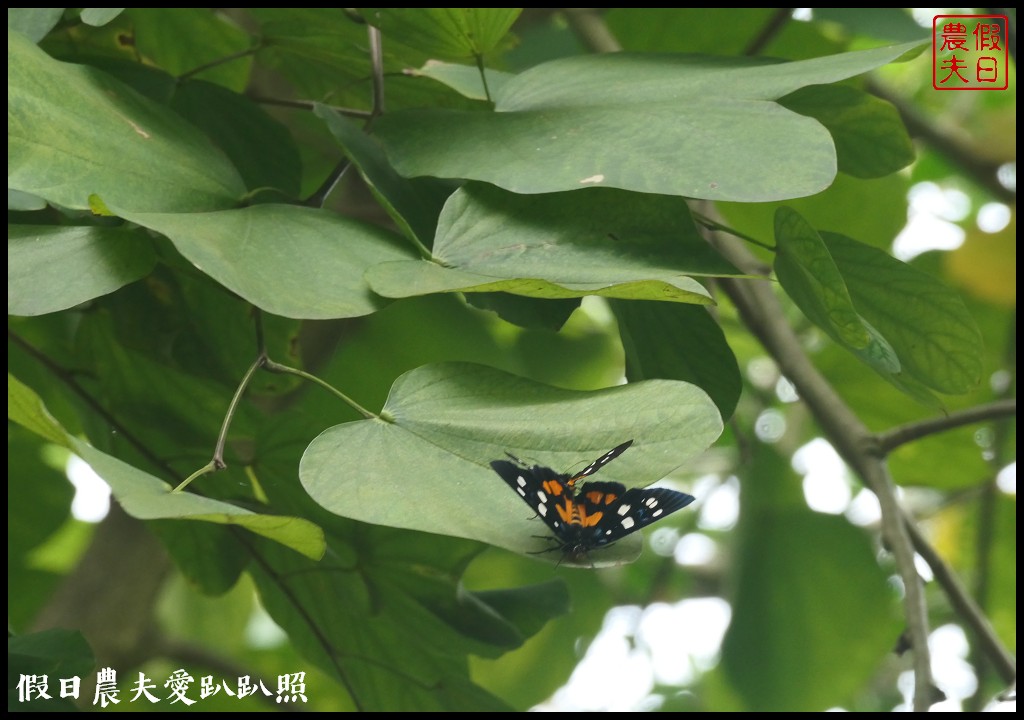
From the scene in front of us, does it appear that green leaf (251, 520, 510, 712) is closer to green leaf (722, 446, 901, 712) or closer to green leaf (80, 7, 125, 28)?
green leaf (80, 7, 125, 28)

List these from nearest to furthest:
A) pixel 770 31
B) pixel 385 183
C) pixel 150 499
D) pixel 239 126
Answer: pixel 150 499, pixel 385 183, pixel 239 126, pixel 770 31

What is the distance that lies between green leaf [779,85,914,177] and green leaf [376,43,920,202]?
0.10 feet

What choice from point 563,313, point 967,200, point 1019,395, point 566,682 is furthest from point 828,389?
point 967,200

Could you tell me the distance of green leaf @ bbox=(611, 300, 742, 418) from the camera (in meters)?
0.38

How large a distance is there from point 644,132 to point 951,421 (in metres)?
0.24

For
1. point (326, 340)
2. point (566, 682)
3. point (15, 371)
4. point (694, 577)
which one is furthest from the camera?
point (694, 577)

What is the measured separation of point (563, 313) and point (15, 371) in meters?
0.32

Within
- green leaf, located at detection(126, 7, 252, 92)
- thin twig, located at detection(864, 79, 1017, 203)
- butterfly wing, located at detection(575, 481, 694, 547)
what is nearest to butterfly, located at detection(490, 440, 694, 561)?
butterfly wing, located at detection(575, 481, 694, 547)

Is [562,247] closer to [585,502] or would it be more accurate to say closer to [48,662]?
[585,502]

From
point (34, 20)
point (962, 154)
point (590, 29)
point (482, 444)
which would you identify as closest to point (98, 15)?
point (34, 20)

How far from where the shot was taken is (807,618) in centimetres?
79

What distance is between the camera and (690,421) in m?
0.29

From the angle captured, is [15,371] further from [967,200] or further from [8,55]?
[967,200]

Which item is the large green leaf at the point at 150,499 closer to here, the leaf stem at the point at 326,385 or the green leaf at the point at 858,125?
the leaf stem at the point at 326,385
